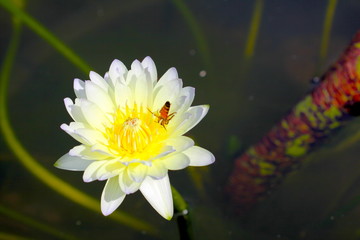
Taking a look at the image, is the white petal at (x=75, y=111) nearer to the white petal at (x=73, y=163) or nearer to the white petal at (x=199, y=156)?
the white petal at (x=73, y=163)

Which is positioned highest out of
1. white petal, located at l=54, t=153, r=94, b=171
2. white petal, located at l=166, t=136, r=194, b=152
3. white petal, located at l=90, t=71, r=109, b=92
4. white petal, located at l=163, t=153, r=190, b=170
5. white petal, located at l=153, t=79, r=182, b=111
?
white petal, located at l=90, t=71, r=109, b=92

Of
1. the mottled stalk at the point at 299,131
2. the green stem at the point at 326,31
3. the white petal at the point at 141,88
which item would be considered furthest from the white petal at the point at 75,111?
the green stem at the point at 326,31

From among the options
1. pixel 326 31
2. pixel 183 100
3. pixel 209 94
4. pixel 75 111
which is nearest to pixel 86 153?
pixel 75 111

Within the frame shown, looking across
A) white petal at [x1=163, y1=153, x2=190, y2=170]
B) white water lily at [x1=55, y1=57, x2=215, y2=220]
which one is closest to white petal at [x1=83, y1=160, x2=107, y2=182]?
white water lily at [x1=55, y1=57, x2=215, y2=220]

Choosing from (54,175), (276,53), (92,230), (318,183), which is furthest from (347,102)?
(54,175)

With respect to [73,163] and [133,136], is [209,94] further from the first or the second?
[73,163]

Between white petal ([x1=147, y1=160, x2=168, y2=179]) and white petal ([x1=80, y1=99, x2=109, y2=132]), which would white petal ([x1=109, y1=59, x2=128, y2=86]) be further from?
white petal ([x1=147, y1=160, x2=168, y2=179])

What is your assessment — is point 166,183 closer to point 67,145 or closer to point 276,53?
point 67,145
